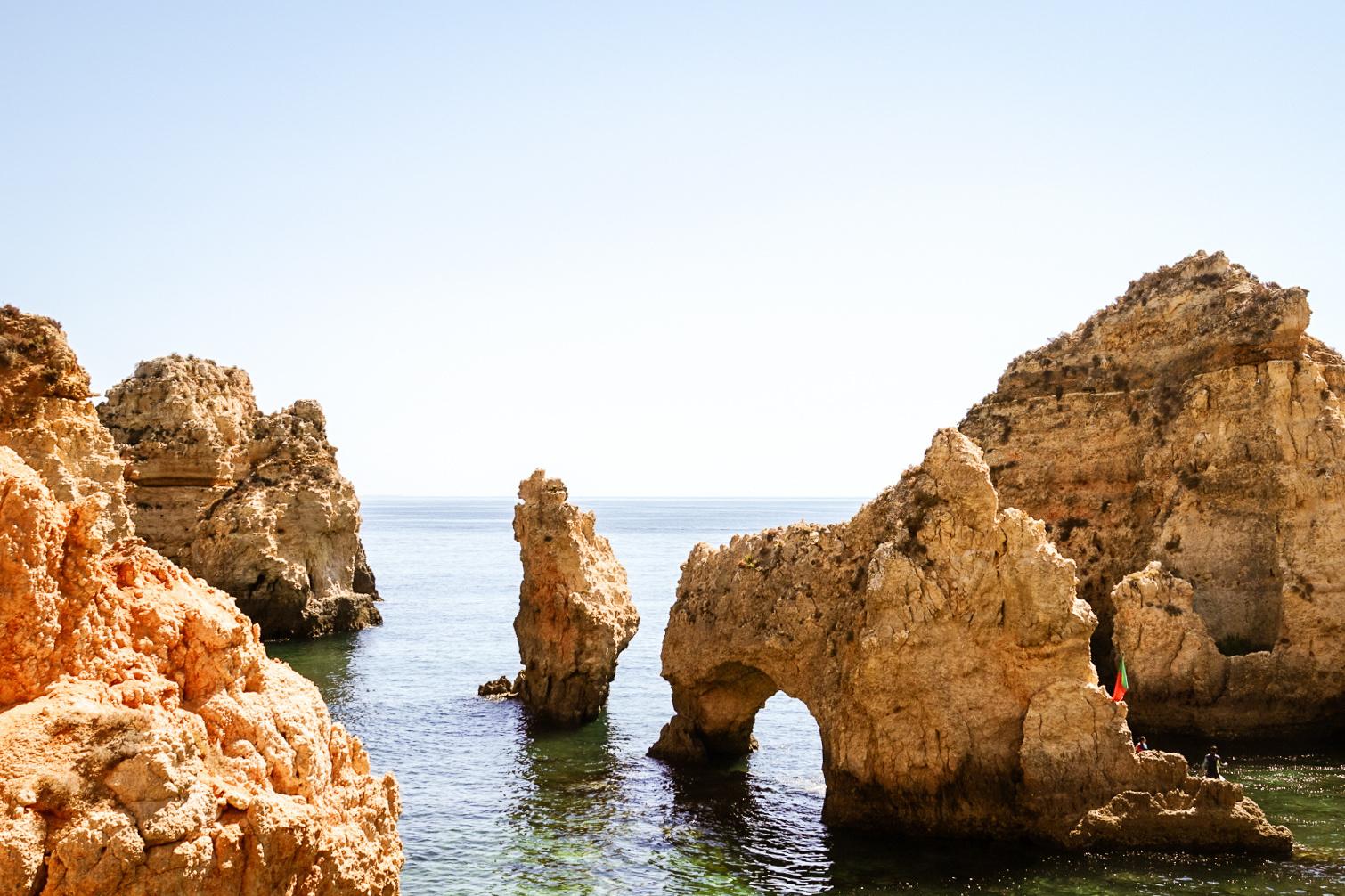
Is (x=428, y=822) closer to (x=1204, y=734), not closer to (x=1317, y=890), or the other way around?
(x=1317, y=890)

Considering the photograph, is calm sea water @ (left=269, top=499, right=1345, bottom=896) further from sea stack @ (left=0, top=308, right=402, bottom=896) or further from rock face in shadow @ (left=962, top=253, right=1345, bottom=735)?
sea stack @ (left=0, top=308, right=402, bottom=896)

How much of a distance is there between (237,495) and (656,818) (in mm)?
39345

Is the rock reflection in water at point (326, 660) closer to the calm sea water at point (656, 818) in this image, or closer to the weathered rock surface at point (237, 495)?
the calm sea water at point (656, 818)

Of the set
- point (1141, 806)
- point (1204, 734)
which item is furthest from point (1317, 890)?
point (1204, 734)

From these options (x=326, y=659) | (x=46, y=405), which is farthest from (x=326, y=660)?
(x=46, y=405)

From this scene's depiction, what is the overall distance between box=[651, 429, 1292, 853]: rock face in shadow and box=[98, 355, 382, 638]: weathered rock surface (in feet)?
129

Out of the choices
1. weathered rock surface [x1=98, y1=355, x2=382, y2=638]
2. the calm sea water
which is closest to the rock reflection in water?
the calm sea water

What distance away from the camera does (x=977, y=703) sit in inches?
953

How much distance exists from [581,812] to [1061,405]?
2577 cm

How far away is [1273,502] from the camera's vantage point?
3644 cm

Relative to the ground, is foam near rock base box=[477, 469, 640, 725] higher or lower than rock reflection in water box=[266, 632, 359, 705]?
higher

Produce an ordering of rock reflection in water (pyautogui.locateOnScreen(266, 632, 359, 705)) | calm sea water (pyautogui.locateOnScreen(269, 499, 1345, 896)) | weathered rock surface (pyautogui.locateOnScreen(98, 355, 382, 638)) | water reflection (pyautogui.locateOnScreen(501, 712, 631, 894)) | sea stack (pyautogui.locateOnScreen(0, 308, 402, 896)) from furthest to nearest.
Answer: weathered rock surface (pyautogui.locateOnScreen(98, 355, 382, 638)) < rock reflection in water (pyautogui.locateOnScreen(266, 632, 359, 705)) < water reflection (pyautogui.locateOnScreen(501, 712, 631, 894)) < calm sea water (pyautogui.locateOnScreen(269, 499, 1345, 896)) < sea stack (pyautogui.locateOnScreen(0, 308, 402, 896))

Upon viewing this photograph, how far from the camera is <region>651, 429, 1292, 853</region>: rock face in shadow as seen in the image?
918 inches

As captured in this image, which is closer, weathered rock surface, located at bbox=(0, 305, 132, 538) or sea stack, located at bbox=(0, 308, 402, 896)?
sea stack, located at bbox=(0, 308, 402, 896)
